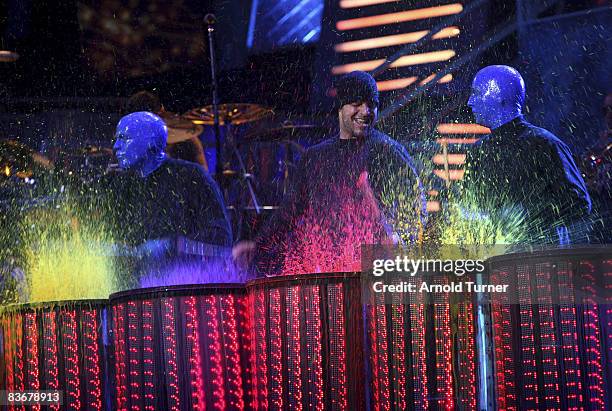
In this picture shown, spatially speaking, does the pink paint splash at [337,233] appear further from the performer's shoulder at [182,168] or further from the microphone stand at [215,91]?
the microphone stand at [215,91]

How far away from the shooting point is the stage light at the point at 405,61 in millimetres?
4996

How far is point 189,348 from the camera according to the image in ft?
10.3

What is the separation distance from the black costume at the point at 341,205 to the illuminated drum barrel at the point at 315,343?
1222 mm

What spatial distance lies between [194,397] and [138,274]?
1.31 m

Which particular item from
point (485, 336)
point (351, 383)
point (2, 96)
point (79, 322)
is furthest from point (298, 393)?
point (2, 96)

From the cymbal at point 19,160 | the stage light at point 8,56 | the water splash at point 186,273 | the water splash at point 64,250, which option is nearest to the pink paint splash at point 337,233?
the water splash at point 186,273

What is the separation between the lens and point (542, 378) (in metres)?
2.72

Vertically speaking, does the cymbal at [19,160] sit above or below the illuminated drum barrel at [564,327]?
above

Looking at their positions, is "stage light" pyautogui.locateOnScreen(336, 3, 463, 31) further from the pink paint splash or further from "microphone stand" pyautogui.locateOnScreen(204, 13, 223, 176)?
the pink paint splash

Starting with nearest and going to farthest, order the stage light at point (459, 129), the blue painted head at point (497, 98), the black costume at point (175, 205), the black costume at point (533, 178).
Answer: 1. the black costume at point (533, 178)
2. the blue painted head at point (497, 98)
3. the black costume at point (175, 205)
4. the stage light at point (459, 129)

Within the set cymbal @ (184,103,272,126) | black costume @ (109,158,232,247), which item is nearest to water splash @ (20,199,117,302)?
black costume @ (109,158,232,247)

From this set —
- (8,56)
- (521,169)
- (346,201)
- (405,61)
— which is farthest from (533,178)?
(8,56)

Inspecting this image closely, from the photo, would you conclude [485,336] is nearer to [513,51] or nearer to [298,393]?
[298,393]

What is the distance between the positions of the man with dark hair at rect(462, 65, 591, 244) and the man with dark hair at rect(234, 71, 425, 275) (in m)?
0.43
